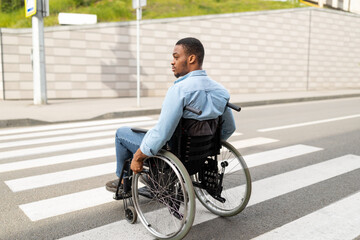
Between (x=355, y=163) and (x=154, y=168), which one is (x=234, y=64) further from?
(x=154, y=168)

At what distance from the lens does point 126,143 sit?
3135 millimetres

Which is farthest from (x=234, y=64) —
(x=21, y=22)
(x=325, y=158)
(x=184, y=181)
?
(x=184, y=181)

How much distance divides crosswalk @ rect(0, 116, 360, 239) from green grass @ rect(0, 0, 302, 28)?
893 cm

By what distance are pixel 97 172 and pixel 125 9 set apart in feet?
43.4

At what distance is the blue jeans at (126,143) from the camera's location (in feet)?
10.1

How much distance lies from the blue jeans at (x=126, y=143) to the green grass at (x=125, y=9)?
13031mm

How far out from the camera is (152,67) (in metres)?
15.1

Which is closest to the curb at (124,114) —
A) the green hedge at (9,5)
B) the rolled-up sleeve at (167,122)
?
the rolled-up sleeve at (167,122)

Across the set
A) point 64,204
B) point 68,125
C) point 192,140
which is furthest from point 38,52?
point 192,140

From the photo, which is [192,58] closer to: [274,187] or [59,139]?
[274,187]

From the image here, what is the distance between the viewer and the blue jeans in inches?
121

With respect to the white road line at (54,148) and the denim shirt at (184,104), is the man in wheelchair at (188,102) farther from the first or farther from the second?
the white road line at (54,148)

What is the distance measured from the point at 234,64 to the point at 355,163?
12.5 meters

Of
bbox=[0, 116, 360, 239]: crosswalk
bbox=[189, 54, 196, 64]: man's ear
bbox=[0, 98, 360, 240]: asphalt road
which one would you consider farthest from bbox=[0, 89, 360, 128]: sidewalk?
bbox=[189, 54, 196, 64]: man's ear
